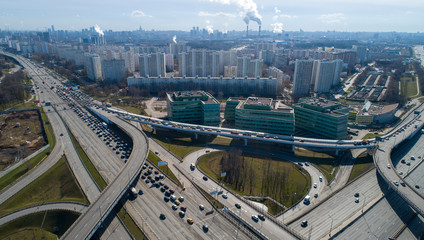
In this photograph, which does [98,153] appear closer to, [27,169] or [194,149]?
[27,169]

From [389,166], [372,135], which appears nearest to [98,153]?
[389,166]

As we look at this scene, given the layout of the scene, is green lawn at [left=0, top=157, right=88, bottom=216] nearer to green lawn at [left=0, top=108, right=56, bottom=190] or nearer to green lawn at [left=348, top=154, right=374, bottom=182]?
green lawn at [left=0, top=108, right=56, bottom=190]

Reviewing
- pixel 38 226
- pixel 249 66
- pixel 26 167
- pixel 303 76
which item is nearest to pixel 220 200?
pixel 38 226

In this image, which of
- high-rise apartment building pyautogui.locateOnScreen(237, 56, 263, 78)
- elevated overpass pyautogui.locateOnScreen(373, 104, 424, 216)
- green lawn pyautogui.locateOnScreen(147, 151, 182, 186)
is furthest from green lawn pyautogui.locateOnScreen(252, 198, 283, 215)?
high-rise apartment building pyautogui.locateOnScreen(237, 56, 263, 78)

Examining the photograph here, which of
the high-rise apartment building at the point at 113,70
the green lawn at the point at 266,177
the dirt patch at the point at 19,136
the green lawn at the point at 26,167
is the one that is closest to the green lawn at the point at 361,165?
the green lawn at the point at 266,177

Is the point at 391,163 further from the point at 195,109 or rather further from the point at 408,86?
the point at 408,86

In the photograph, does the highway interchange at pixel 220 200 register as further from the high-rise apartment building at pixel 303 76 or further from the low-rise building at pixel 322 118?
the high-rise apartment building at pixel 303 76
